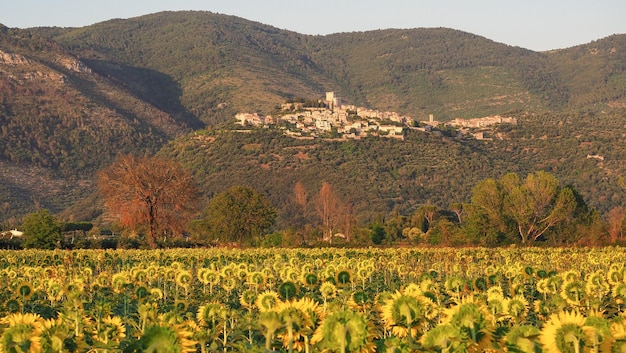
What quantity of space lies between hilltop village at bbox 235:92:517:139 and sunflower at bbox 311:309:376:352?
153781 millimetres

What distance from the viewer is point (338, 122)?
580 ft

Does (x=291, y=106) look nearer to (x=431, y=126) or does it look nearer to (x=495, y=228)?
(x=431, y=126)

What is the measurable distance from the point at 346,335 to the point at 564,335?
0.97 meters

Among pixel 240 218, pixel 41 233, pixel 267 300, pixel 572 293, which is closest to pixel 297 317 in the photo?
pixel 267 300

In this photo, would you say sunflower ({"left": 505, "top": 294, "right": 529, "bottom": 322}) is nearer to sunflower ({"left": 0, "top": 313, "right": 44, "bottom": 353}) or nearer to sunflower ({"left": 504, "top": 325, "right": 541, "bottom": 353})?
sunflower ({"left": 504, "top": 325, "right": 541, "bottom": 353})

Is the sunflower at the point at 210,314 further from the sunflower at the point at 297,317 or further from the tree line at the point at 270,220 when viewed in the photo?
the tree line at the point at 270,220

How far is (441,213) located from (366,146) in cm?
5415

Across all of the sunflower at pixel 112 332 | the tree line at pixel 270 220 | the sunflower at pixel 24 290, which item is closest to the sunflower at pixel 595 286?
the sunflower at pixel 24 290

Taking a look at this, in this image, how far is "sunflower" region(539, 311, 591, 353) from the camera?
416 cm

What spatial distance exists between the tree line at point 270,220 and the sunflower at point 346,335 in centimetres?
5118

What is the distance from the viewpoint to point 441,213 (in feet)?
331

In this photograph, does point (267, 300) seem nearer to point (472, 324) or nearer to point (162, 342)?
point (472, 324)

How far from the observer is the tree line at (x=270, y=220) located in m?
61.0

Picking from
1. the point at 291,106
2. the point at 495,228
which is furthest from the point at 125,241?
the point at 291,106
